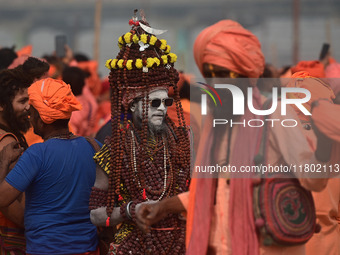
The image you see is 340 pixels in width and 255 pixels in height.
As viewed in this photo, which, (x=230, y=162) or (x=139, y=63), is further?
(x=139, y=63)

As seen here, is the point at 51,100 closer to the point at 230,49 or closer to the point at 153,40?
the point at 153,40

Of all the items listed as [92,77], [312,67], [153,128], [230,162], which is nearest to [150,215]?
[230,162]

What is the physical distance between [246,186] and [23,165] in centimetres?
178

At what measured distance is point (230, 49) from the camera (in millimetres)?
3811

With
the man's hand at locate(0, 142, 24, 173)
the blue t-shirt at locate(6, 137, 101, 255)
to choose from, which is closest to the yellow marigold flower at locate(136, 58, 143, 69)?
the blue t-shirt at locate(6, 137, 101, 255)

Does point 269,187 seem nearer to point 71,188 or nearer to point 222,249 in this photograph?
point 222,249

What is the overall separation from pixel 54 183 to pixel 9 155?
516 millimetres

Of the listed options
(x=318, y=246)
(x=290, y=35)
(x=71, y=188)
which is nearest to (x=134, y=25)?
(x=71, y=188)

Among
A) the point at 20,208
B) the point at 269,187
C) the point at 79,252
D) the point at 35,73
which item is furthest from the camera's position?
the point at 35,73

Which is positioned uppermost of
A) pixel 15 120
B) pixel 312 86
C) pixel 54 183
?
pixel 312 86

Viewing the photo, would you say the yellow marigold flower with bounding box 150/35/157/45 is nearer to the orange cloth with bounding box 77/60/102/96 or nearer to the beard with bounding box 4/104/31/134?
the beard with bounding box 4/104/31/134

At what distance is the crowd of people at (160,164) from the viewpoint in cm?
369

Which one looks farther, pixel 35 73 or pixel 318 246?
pixel 35 73

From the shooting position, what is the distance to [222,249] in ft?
12.4
